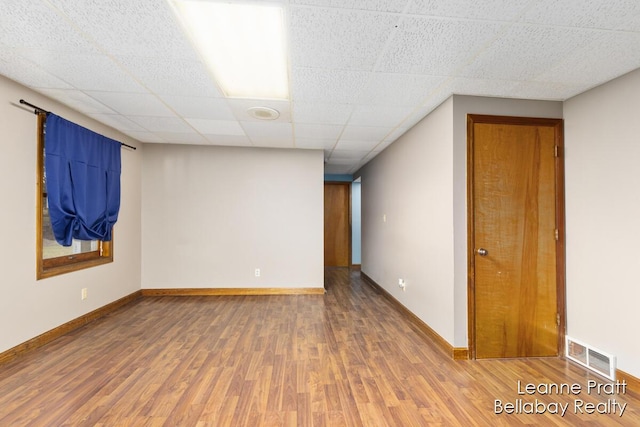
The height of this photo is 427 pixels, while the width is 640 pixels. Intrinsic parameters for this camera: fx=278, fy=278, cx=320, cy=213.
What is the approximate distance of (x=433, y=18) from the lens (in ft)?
4.92

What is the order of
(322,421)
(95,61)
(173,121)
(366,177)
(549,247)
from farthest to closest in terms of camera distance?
(366,177)
(173,121)
(549,247)
(95,61)
(322,421)

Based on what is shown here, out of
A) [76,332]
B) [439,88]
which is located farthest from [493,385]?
[76,332]

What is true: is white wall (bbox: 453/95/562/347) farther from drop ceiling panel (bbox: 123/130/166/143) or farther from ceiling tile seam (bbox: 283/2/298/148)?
drop ceiling panel (bbox: 123/130/166/143)


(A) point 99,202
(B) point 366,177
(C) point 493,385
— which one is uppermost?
(B) point 366,177

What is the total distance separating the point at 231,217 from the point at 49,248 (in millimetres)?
2067

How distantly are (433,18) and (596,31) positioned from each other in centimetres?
96

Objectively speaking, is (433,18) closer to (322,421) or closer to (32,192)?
(322,421)

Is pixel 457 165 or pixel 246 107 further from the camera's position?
pixel 246 107

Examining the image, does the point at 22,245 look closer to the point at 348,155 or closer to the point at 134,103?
the point at 134,103

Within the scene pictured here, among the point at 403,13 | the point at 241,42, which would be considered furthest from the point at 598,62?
the point at 241,42

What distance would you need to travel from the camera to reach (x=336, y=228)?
6.77m

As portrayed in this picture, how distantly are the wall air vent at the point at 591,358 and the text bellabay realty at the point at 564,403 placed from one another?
0.09 m

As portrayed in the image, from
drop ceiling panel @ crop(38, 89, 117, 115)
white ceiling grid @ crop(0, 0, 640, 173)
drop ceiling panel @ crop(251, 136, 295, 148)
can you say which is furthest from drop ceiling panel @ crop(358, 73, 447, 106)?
drop ceiling panel @ crop(38, 89, 117, 115)

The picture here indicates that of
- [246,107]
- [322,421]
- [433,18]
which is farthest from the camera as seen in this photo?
[246,107]
